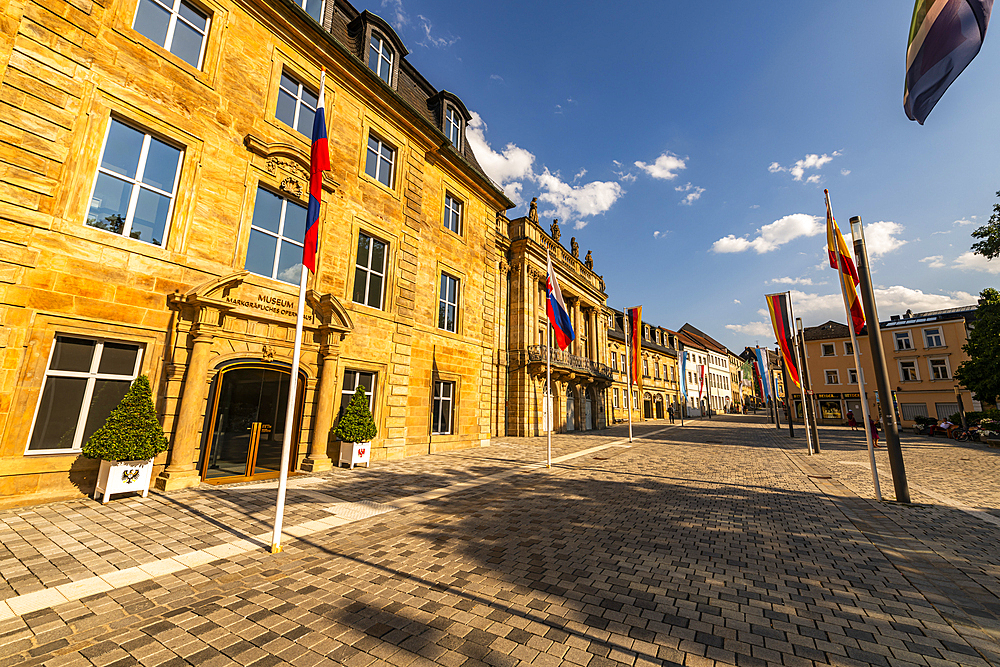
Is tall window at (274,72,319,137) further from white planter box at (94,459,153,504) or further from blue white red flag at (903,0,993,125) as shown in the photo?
blue white red flag at (903,0,993,125)

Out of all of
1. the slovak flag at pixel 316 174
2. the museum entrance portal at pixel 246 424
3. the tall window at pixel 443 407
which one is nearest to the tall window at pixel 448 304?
the tall window at pixel 443 407

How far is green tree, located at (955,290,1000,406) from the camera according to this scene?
79.0 feet

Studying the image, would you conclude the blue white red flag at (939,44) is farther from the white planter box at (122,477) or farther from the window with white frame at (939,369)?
the window with white frame at (939,369)

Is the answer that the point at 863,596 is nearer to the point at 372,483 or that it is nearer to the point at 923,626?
the point at 923,626

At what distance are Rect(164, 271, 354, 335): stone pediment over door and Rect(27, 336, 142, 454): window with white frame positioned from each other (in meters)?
1.52

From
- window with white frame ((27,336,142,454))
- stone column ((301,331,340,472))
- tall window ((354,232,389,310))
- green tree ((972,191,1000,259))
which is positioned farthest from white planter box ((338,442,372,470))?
green tree ((972,191,1000,259))

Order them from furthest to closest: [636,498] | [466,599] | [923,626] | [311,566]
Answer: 1. [636,498]
2. [311,566]
3. [466,599]
4. [923,626]

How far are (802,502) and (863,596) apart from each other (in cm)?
519

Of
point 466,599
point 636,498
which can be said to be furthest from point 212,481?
point 636,498

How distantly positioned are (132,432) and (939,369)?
186ft

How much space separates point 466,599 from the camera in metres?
4.02

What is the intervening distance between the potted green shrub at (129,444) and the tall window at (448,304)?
1014 centimetres

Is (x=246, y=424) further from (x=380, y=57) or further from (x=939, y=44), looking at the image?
(x=939, y=44)

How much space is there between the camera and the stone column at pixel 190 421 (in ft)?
26.1
